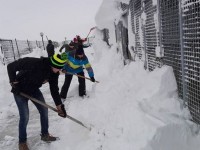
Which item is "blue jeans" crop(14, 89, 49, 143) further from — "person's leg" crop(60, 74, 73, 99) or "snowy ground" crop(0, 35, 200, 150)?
"person's leg" crop(60, 74, 73, 99)

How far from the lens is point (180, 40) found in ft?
13.4

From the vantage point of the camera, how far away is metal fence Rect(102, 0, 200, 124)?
12.3 ft

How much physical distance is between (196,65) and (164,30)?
4.37 feet

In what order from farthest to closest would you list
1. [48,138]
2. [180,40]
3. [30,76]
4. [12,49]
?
[12,49] → [48,138] → [30,76] → [180,40]

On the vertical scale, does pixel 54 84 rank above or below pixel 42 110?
above

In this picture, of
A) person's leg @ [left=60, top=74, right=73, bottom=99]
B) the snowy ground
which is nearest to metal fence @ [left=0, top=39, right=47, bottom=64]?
person's leg @ [left=60, top=74, right=73, bottom=99]

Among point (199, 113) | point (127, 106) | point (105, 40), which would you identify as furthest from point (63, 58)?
point (105, 40)

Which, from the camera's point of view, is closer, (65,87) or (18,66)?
(18,66)

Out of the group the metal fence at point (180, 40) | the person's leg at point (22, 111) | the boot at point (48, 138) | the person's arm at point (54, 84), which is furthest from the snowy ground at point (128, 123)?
the person's arm at point (54, 84)

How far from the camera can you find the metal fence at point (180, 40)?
3.74 m

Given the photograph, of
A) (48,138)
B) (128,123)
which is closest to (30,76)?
(48,138)

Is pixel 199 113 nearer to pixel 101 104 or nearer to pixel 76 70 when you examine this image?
pixel 101 104

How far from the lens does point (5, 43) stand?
23094 mm

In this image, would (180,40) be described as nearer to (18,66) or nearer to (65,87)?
(18,66)
